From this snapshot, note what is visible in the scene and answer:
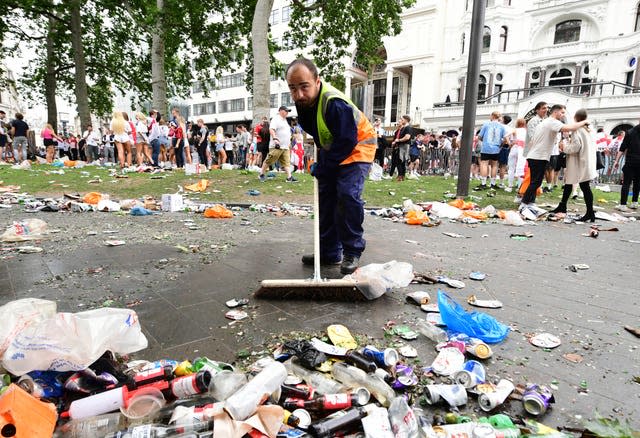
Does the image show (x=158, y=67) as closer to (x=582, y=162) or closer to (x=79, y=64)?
(x=79, y=64)

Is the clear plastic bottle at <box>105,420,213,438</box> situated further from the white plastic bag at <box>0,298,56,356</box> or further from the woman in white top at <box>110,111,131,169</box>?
the woman in white top at <box>110,111,131,169</box>

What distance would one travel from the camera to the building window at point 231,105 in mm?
54219

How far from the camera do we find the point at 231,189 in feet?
28.1

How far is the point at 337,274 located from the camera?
334cm

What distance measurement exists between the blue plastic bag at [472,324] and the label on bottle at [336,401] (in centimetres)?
97

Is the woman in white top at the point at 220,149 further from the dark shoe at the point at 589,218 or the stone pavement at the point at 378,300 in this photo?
the dark shoe at the point at 589,218

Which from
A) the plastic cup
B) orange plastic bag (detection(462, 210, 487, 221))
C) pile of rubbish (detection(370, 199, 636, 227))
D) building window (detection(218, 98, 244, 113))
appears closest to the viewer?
the plastic cup

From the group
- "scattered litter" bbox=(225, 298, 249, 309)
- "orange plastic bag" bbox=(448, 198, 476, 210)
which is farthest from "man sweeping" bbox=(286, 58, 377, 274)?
"orange plastic bag" bbox=(448, 198, 476, 210)

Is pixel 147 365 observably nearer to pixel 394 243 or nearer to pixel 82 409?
pixel 82 409

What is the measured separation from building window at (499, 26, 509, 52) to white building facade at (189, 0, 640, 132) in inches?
3.2

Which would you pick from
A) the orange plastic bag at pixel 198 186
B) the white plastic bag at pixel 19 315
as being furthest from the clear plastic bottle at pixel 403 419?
the orange plastic bag at pixel 198 186

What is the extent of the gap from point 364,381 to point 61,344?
1.31m

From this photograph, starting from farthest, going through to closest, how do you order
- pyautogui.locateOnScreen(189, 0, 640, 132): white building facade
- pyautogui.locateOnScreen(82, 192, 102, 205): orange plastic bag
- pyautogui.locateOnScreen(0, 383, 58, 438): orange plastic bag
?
pyautogui.locateOnScreen(189, 0, 640, 132): white building facade, pyautogui.locateOnScreen(82, 192, 102, 205): orange plastic bag, pyautogui.locateOnScreen(0, 383, 58, 438): orange plastic bag

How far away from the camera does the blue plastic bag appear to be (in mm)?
2203
